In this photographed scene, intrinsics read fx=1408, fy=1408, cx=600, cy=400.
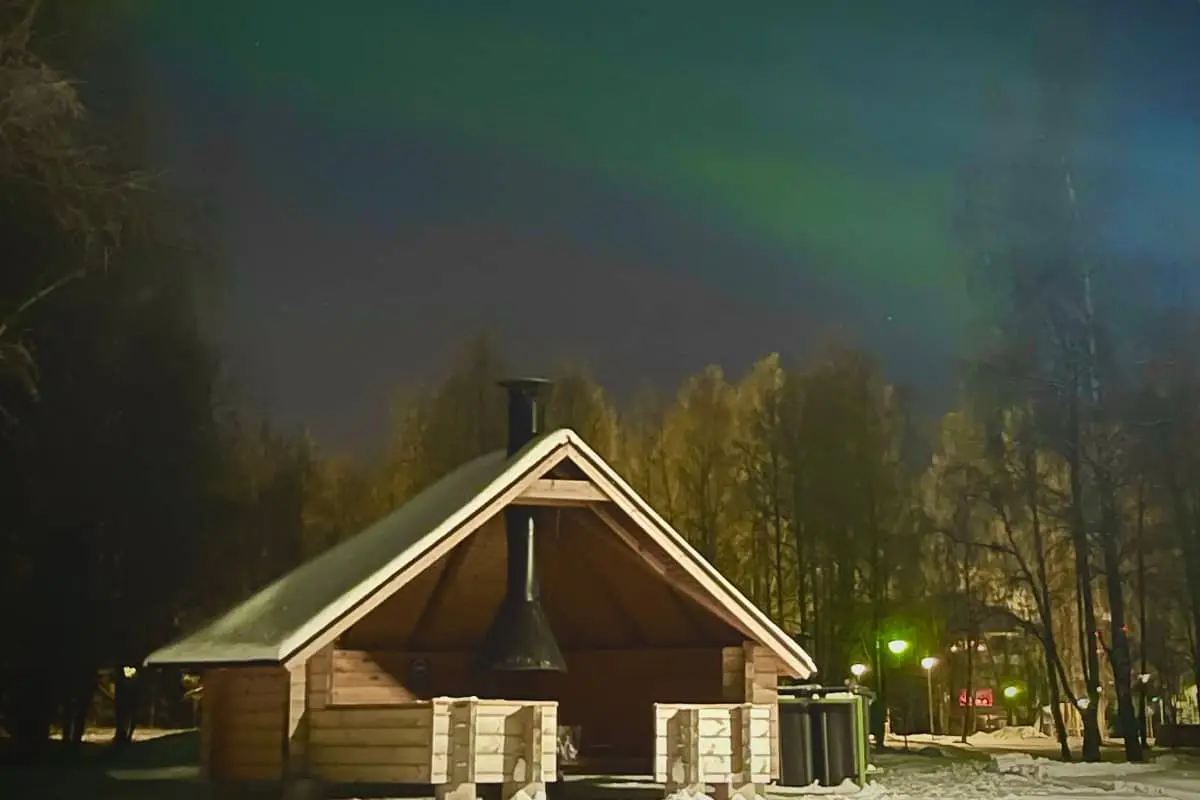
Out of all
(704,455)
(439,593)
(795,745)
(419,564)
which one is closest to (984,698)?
(704,455)

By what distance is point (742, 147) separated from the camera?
1452 centimetres

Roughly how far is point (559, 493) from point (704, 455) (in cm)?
925

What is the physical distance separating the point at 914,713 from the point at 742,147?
38.0ft

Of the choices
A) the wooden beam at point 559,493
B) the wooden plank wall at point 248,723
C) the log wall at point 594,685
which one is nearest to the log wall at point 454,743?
the wooden plank wall at point 248,723

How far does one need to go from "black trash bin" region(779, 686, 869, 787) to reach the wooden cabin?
70 centimetres

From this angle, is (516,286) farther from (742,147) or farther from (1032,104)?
(1032,104)

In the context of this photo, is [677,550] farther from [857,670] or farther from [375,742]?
[857,670]

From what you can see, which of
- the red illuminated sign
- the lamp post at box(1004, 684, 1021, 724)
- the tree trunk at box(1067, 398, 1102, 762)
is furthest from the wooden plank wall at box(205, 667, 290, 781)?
the red illuminated sign

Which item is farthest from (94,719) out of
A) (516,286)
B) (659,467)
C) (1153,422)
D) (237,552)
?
(1153,422)

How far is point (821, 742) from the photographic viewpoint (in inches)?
449

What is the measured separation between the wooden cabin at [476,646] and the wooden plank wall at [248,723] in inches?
0.6

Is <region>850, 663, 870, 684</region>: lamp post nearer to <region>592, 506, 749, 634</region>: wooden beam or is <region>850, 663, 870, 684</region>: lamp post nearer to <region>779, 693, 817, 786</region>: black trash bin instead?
<region>779, 693, 817, 786</region>: black trash bin

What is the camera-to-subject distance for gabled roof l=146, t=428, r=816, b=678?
28.5ft

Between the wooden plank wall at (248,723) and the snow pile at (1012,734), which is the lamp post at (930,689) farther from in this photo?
the wooden plank wall at (248,723)
